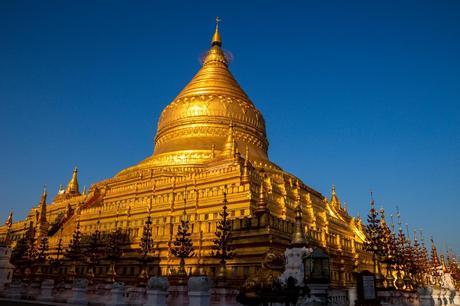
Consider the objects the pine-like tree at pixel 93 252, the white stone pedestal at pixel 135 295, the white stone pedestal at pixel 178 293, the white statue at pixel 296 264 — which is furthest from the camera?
the pine-like tree at pixel 93 252

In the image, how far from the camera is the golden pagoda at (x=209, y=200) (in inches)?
1076

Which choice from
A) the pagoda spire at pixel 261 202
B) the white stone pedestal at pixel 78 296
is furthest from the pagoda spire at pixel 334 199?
the white stone pedestal at pixel 78 296

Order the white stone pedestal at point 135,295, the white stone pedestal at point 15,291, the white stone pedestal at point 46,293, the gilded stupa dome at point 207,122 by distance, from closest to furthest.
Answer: the white stone pedestal at point 135,295 → the white stone pedestal at point 46,293 → the white stone pedestal at point 15,291 → the gilded stupa dome at point 207,122

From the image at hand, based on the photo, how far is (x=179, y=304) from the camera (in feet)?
57.0

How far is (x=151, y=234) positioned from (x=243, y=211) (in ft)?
27.7

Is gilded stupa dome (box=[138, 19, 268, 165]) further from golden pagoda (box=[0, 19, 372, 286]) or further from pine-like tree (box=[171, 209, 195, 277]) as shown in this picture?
pine-like tree (box=[171, 209, 195, 277])

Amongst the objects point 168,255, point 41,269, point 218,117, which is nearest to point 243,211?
point 168,255

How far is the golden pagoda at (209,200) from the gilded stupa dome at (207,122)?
13cm

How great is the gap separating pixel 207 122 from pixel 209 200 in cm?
1596

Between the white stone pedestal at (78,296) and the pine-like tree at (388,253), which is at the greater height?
the pine-like tree at (388,253)

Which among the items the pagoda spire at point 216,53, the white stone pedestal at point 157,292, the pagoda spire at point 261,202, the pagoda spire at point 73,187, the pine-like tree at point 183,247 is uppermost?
the pagoda spire at point 216,53

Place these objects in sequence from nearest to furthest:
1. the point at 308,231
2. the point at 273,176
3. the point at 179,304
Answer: the point at 179,304
the point at 308,231
the point at 273,176

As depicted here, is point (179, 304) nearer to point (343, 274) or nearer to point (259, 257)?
point (259, 257)

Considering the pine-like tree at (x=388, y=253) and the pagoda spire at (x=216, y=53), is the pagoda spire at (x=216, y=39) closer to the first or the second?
the pagoda spire at (x=216, y=53)
